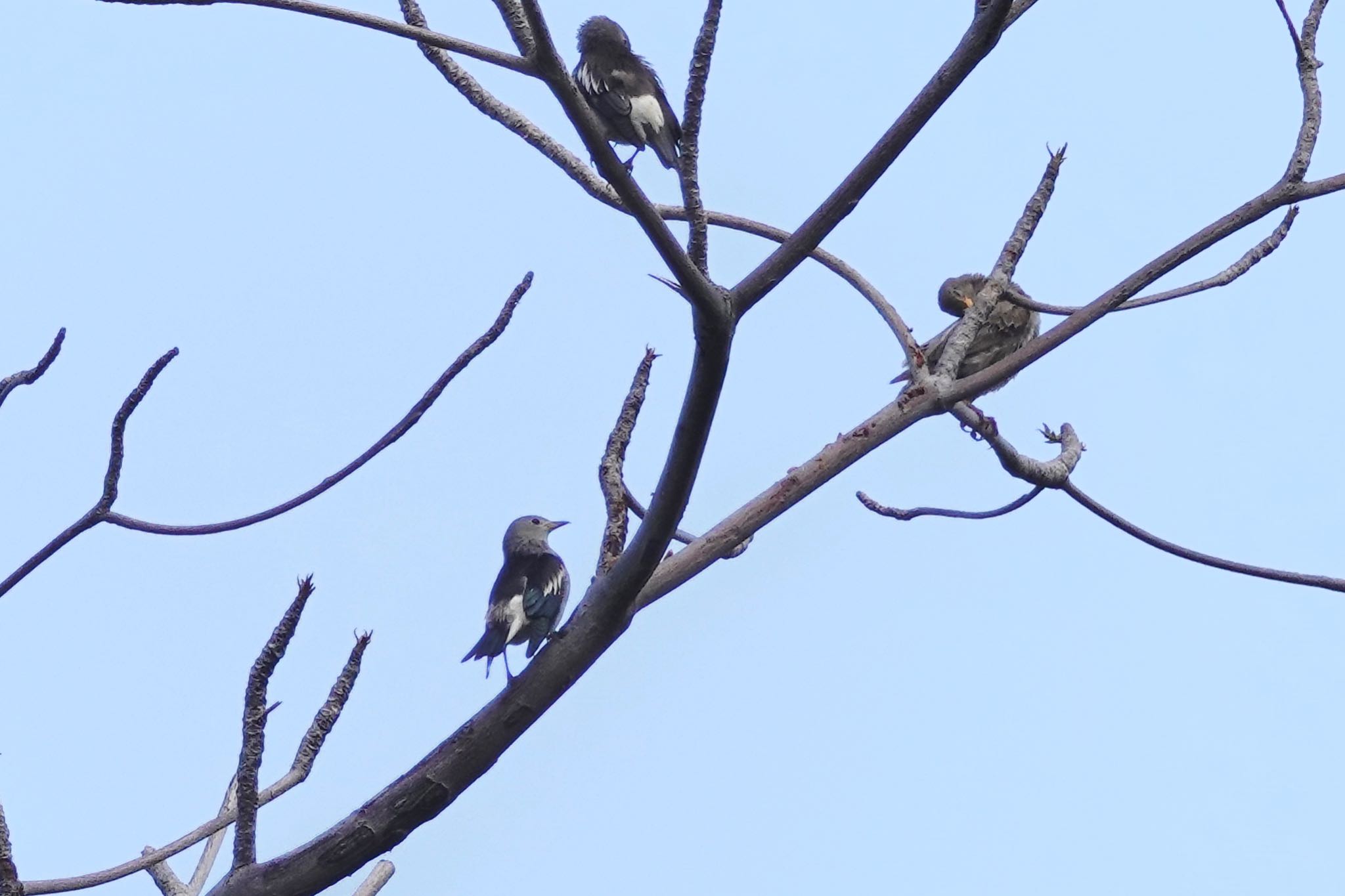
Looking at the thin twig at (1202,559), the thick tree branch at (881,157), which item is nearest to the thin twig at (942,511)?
the thin twig at (1202,559)

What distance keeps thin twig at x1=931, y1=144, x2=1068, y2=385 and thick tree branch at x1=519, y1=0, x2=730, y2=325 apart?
1.49 m

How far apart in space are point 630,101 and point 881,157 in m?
3.66

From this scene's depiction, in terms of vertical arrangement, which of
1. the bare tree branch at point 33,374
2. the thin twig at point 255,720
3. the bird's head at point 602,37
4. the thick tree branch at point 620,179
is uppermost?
the bird's head at point 602,37

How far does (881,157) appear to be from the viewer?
327cm

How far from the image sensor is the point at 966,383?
14.3 feet

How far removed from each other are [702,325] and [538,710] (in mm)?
1331

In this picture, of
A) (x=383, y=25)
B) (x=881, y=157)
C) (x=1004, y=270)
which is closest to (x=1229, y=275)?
(x=1004, y=270)

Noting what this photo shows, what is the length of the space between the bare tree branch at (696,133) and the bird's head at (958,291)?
5.29 m

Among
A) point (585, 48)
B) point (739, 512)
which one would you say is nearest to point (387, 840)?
point (739, 512)

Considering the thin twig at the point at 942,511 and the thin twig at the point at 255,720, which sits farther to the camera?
the thin twig at the point at 942,511

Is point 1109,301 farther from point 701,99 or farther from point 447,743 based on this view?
point 447,743

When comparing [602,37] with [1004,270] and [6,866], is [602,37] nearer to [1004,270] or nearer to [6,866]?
[1004,270]

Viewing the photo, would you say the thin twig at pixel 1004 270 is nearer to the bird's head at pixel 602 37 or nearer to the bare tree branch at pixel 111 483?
the bare tree branch at pixel 111 483

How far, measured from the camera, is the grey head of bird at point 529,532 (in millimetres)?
7891
